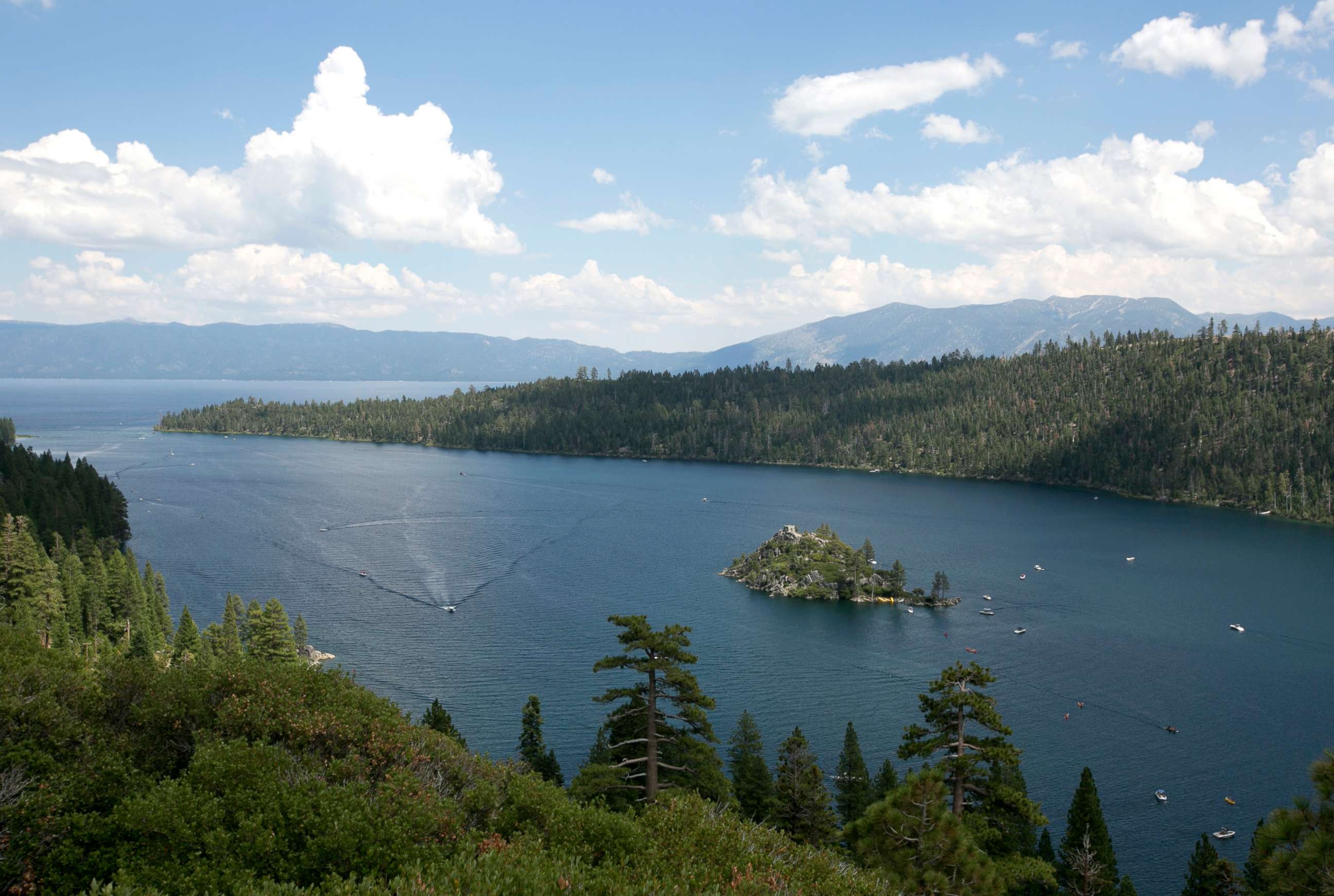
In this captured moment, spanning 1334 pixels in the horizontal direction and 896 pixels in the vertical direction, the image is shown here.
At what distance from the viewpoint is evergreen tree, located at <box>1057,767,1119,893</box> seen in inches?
1703

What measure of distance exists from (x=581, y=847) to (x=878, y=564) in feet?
348

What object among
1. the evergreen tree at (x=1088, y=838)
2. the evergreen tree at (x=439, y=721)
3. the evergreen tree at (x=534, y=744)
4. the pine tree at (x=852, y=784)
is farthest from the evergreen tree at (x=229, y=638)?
the evergreen tree at (x=1088, y=838)

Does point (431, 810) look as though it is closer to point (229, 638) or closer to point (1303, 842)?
point (1303, 842)

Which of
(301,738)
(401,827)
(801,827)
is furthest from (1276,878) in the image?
(801,827)

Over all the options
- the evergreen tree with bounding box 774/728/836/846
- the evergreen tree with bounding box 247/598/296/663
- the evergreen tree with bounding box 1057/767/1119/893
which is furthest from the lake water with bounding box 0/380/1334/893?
the evergreen tree with bounding box 774/728/836/846

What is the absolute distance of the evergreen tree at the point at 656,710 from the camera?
36219 millimetres

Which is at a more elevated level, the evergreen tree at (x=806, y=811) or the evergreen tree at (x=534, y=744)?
the evergreen tree at (x=806, y=811)

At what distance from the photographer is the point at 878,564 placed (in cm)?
12450

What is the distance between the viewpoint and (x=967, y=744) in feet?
109

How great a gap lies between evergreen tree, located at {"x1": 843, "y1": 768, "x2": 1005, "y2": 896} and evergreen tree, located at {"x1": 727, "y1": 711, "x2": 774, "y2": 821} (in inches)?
701

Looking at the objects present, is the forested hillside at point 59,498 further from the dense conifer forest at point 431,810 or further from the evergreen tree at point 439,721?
the dense conifer forest at point 431,810

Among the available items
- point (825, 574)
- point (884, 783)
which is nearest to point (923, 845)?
point (884, 783)

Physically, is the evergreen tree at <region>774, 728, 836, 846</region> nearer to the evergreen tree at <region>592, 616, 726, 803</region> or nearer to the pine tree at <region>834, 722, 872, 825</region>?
the pine tree at <region>834, 722, 872, 825</region>

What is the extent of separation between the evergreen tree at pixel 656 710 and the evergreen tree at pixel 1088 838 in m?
18.4
